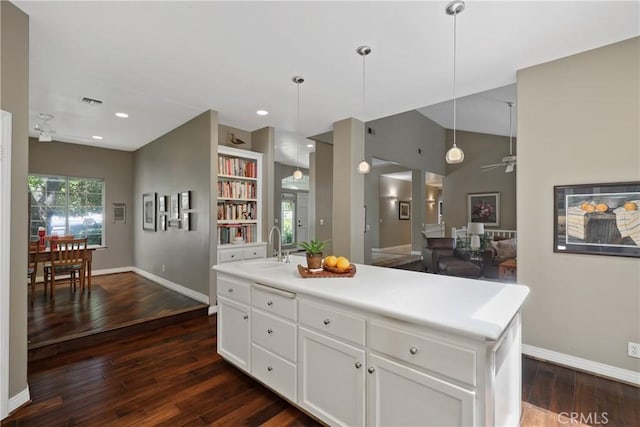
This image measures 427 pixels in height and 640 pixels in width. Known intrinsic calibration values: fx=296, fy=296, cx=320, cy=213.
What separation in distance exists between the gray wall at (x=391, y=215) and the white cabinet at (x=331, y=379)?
881 centimetres

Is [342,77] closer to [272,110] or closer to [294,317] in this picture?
[272,110]

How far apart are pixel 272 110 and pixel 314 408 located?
3532mm

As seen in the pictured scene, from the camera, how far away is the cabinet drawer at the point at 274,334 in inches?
76.5

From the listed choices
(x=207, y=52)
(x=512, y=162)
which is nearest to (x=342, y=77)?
(x=207, y=52)

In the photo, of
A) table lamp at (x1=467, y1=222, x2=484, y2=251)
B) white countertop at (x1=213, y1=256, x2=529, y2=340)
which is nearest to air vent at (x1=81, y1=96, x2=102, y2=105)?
white countertop at (x1=213, y1=256, x2=529, y2=340)

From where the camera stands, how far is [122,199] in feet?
21.1

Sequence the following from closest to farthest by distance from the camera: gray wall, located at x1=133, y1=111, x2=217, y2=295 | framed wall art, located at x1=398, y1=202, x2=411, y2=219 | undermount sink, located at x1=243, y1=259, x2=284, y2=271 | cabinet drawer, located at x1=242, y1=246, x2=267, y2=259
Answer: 1. undermount sink, located at x1=243, y1=259, x2=284, y2=271
2. gray wall, located at x1=133, y1=111, x2=217, y2=295
3. cabinet drawer, located at x1=242, y1=246, x2=267, y2=259
4. framed wall art, located at x1=398, y1=202, x2=411, y2=219

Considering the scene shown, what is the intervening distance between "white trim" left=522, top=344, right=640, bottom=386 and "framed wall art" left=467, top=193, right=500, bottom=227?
594 cm

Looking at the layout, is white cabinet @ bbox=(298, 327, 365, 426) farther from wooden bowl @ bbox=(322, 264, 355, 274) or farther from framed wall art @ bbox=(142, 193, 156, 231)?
framed wall art @ bbox=(142, 193, 156, 231)

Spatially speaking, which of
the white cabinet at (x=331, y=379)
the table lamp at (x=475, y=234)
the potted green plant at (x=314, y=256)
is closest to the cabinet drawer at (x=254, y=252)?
the potted green plant at (x=314, y=256)

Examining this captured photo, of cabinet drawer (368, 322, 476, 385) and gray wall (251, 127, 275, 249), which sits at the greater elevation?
gray wall (251, 127, 275, 249)

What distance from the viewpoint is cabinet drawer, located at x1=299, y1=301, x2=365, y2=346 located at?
1.58m

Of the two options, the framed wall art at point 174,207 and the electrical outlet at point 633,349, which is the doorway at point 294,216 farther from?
the electrical outlet at point 633,349

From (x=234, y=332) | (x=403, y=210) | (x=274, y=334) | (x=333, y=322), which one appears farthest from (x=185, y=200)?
(x=403, y=210)
